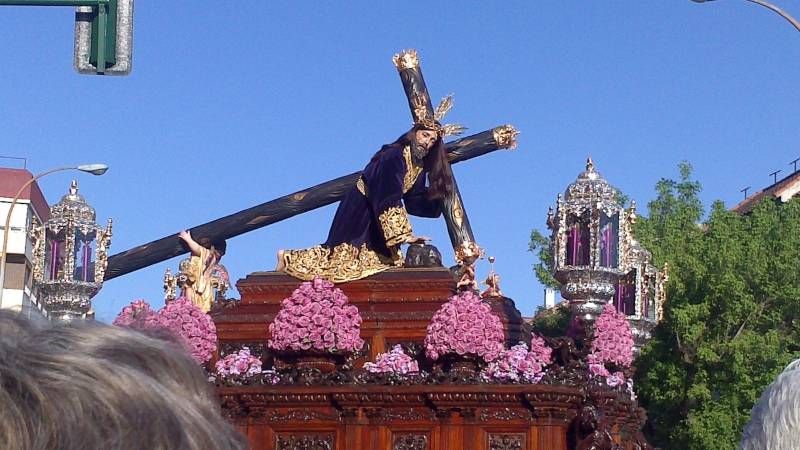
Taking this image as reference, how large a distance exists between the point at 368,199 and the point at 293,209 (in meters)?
3.24

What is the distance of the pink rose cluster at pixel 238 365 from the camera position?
1772cm

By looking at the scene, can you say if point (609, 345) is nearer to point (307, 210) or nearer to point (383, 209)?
point (383, 209)

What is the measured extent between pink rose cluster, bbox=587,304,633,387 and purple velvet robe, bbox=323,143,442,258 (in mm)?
2998

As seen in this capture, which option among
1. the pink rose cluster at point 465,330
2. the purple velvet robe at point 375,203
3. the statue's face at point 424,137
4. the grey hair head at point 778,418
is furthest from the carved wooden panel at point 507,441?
the grey hair head at point 778,418

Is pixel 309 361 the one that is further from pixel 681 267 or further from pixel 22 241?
pixel 22 241

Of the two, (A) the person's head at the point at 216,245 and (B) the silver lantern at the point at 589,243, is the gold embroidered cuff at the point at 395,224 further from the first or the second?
(A) the person's head at the point at 216,245

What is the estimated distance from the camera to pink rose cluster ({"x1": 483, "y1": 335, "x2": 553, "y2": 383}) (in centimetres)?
1667

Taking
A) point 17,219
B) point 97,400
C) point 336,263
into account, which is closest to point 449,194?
point 336,263

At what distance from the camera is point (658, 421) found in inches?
1607

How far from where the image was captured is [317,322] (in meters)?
17.0

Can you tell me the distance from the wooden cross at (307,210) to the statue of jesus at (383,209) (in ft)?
1.36

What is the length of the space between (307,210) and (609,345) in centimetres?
616

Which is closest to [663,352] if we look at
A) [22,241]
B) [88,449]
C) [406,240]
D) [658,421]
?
[658,421]

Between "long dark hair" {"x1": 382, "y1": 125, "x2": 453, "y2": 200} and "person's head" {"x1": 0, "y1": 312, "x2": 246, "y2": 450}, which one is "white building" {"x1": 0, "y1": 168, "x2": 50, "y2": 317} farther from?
"person's head" {"x1": 0, "y1": 312, "x2": 246, "y2": 450}
